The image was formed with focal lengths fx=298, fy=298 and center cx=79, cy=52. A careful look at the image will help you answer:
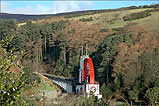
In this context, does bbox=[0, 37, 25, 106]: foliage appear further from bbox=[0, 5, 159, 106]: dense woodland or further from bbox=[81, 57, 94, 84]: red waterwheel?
bbox=[81, 57, 94, 84]: red waterwheel

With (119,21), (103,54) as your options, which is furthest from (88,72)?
(119,21)

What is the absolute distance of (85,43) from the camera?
55656mm

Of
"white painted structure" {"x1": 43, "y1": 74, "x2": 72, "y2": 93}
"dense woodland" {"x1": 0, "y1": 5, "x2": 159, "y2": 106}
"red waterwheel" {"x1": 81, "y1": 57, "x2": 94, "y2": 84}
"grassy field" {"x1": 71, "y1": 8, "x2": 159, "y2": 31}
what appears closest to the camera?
"dense woodland" {"x1": 0, "y1": 5, "x2": 159, "y2": 106}

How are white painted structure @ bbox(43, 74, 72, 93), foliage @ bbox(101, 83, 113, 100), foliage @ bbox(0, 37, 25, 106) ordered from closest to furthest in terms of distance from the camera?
foliage @ bbox(0, 37, 25, 106), foliage @ bbox(101, 83, 113, 100), white painted structure @ bbox(43, 74, 72, 93)

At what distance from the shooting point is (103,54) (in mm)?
42031

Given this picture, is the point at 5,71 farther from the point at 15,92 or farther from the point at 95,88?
the point at 95,88

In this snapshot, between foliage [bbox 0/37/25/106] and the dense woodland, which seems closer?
foliage [bbox 0/37/25/106]

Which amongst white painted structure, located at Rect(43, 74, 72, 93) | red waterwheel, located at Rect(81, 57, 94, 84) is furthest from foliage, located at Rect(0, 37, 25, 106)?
white painted structure, located at Rect(43, 74, 72, 93)

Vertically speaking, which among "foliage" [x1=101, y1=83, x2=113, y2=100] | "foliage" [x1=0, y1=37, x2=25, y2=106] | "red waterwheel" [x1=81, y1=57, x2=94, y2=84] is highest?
"foliage" [x1=0, y1=37, x2=25, y2=106]

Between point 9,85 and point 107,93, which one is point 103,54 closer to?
point 107,93

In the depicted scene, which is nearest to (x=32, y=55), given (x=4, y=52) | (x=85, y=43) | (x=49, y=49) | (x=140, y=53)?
(x=49, y=49)

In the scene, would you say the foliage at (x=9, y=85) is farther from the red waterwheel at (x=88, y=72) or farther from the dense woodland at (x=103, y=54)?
the red waterwheel at (x=88, y=72)

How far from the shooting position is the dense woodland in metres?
35.3

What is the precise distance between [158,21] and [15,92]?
175ft
